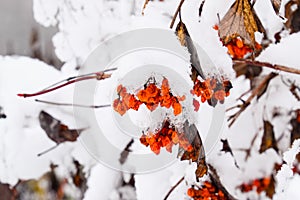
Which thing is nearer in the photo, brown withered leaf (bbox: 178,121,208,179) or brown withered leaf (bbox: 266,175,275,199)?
brown withered leaf (bbox: 178,121,208,179)

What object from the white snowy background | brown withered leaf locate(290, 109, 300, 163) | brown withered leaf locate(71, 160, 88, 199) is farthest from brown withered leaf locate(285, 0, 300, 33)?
brown withered leaf locate(71, 160, 88, 199)

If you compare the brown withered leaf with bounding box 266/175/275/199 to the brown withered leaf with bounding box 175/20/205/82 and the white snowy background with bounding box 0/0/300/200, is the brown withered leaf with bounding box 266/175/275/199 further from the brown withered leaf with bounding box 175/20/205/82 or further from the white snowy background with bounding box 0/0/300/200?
the brown withered leaf with bounding box 175/20/205/82

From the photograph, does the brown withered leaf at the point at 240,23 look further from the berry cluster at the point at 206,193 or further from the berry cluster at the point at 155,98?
the berry cluster at the point at 206,193

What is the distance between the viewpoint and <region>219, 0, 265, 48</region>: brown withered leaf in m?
0.61

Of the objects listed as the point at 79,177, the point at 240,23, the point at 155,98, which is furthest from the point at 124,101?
the point at 79,177

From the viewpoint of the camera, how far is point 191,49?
617 millimetres

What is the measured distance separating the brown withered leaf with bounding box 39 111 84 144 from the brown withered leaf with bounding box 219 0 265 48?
50 centimetres

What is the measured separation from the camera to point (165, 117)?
0.63 m

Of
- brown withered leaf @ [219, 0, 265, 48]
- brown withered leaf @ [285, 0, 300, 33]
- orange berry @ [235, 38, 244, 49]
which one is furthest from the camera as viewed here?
brown withered leaf @ [285, 0, 300, 33]

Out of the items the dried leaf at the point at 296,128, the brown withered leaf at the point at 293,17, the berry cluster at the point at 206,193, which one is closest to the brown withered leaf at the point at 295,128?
the dried leaf at the point at 296,128

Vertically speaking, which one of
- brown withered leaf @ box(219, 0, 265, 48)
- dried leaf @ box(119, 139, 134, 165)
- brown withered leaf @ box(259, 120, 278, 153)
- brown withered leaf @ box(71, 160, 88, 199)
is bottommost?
brown withered leaf @ box(71, 160, 88, 199)

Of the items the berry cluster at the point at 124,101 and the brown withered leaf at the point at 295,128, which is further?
the brown withered leaf at the point at 295,128

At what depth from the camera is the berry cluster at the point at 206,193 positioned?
2.46ft

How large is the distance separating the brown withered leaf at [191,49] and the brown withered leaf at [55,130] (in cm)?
48
